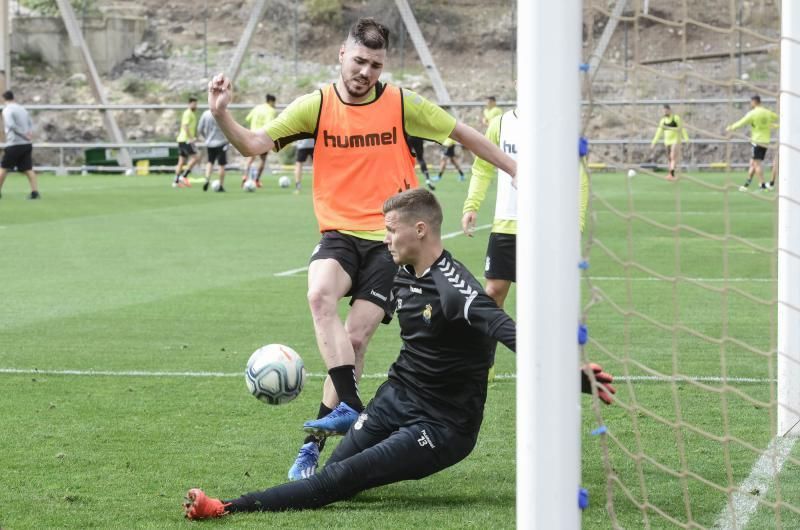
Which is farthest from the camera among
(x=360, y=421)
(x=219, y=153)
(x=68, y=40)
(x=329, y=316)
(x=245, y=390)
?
(x=68, y=40)

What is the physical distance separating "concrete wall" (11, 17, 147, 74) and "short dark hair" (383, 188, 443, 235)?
49481 mm

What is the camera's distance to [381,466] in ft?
16.2

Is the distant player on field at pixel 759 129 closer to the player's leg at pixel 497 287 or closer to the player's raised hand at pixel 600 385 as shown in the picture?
the player's leg at pixel 497 287

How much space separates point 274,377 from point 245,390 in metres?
2.00

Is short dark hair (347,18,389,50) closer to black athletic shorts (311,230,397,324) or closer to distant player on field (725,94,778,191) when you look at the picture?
black athletic shorts (311,230,397,324)

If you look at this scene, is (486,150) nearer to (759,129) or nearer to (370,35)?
(370,35)

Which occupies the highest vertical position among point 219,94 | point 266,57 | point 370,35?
point 370,35

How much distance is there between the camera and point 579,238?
3311mm

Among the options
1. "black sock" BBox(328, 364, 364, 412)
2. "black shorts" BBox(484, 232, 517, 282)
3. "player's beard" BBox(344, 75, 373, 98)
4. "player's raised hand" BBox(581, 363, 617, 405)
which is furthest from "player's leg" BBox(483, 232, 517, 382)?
"player's raised hand" BBox(581, 363, 617, 405)

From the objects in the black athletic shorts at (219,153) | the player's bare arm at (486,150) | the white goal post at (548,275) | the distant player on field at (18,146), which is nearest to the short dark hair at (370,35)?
the player's bare arm at (486,150)

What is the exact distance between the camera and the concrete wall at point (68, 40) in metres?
52.6

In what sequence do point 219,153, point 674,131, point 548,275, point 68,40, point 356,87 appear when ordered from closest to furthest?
point 548,275 < point 356,87 < point 674,131 < point 219,153 < point 68,40

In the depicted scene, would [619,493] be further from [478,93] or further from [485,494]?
[478,93]

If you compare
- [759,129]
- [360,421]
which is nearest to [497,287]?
[360,421]
